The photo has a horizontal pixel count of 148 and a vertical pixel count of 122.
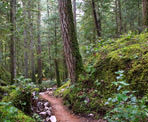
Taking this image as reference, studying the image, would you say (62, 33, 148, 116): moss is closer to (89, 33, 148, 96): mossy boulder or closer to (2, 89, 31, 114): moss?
(89, 33, 148, 96): mossy boulder

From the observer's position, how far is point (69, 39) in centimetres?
548

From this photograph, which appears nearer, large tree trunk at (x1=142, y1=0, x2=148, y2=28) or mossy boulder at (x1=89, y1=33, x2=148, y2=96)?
Answer: mossy boulder at (x1=89, y1=33, x2=148, y2=96)

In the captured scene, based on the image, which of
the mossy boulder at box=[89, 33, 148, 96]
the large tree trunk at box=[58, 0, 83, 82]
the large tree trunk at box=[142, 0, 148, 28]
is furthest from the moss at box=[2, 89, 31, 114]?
the large tree trunk at box=[142, 0, 148, 28]

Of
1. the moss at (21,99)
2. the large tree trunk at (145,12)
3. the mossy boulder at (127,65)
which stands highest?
the large tree trunk at (145,12)

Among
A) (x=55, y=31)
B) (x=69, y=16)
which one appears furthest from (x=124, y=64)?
(x=55, y=31)

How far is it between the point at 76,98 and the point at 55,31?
9036mm

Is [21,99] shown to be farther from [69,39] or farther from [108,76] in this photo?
[69,39]

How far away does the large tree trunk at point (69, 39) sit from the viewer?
5.43m

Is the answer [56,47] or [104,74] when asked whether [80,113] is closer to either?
[104,74]

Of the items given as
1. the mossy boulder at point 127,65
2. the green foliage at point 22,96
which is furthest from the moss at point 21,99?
the mossy boulder at point 127,65

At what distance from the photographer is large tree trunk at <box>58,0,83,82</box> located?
543 cm

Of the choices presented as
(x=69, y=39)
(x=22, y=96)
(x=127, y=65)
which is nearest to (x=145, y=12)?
(x=127, y=65)

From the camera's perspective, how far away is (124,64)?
4.17 m

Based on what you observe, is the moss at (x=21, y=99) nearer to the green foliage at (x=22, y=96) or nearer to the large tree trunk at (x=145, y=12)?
the green foliage at (x=22, y=96)
